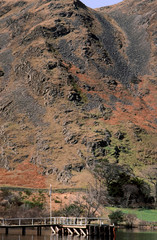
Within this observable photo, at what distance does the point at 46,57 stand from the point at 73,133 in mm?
30077

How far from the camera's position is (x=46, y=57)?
396 ft

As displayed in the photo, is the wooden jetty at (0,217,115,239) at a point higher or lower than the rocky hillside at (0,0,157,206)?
lower

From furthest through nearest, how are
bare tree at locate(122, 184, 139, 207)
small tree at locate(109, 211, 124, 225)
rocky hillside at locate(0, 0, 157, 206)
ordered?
rocky hillside at locate(0, 0, 157, 206) → bare tree at locate(122, 184, 139, 207) → small tree at locate(109, 211, 124, 225)

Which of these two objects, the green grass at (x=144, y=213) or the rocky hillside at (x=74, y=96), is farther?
the rocky hillside at (x=74, y=96)

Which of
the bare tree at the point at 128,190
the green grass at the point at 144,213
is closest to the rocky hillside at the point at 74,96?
the bare tree at the point at 128,190

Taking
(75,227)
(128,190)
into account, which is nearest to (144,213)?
(128,190)

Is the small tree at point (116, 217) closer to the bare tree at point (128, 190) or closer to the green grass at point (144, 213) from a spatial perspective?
the green grass at point (144, 213)

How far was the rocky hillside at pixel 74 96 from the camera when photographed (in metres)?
93.4

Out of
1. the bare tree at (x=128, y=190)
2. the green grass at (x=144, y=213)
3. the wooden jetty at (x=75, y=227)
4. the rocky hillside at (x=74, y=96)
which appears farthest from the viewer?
the rocky hillside at (x=74, y=96)

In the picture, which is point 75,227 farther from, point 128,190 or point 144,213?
point 128,190

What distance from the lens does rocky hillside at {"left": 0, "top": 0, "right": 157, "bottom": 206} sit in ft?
307

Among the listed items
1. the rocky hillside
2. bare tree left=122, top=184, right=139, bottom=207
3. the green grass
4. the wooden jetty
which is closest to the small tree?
the green grass

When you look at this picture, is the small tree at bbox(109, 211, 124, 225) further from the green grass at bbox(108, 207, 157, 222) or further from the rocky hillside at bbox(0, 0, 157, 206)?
the rocky hillside at bbox(0, 0, 157, 206)

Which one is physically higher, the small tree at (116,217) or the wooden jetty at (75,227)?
the wooden jetty at (75,227)
